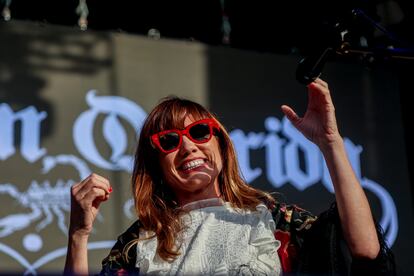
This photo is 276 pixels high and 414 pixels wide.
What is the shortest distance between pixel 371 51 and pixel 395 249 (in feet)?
9.29

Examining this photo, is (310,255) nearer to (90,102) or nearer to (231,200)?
(231,200)

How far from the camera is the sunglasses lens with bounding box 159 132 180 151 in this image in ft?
5.82

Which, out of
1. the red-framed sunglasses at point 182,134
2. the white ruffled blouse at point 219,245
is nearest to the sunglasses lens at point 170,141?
the red-framed sunglasses at point 182,134

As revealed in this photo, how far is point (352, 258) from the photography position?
59.0 inches

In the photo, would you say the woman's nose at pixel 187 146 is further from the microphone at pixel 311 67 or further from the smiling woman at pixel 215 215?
the microphone at pixel 311 67

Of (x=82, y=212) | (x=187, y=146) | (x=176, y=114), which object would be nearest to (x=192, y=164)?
(x=187, y=146)

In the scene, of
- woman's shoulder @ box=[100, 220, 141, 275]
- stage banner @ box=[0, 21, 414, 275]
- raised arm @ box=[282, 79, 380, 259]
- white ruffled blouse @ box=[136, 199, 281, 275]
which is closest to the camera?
raised arm @ box=[282, 79, 380, 259]

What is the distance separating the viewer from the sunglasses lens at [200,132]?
178 cm

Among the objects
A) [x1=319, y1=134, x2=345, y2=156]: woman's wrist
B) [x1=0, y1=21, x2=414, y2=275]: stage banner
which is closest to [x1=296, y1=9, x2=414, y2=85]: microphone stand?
[x1=319, y1=134, x2=345, y2=156]: woman's wrist

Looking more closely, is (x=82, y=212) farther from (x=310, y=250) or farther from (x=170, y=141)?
(x=310, y=250)

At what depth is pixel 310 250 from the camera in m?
1.62

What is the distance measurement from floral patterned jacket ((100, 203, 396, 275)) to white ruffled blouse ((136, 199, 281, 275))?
32mm

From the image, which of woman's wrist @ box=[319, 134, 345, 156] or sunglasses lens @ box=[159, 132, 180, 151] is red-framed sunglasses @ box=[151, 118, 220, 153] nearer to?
sunglasses lens @ box=[159, 132, 180, 151]

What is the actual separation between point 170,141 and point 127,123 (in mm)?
2107
